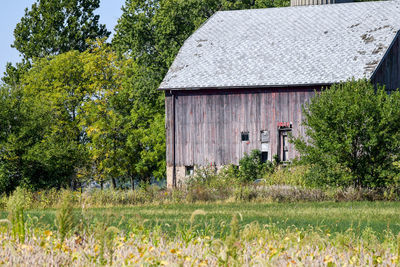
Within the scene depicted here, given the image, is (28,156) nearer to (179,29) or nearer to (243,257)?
(179,29)

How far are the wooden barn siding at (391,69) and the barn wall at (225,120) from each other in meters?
3.47

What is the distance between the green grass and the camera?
751 inches

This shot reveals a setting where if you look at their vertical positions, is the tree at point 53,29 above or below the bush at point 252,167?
Answer: above

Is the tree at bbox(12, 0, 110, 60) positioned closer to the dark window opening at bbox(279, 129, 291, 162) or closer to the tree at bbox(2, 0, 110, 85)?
the tree at bbox(2, 0, 110, 85)

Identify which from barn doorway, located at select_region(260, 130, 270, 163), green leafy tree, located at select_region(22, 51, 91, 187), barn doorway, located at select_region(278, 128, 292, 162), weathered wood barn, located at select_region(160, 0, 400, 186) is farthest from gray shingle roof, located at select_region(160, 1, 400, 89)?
green leafy tree, located at select_region(22, 51, 91, 187)

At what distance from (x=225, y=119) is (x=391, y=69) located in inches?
332

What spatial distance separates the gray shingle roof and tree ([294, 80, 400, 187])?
23.4 ft

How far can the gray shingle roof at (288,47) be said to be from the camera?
36344 mm

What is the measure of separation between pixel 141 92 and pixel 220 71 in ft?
34.5

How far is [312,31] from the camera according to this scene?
3934 centimetres

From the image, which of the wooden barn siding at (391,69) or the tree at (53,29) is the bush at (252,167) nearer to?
the wooden barn siding at (391,69)

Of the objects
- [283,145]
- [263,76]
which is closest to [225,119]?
[263,76]

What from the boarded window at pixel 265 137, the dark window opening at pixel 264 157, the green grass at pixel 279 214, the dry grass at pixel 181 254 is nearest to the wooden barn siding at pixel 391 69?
the boarded window at pixel 265 137

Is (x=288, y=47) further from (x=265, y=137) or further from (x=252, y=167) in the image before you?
(x=252, y=167)
